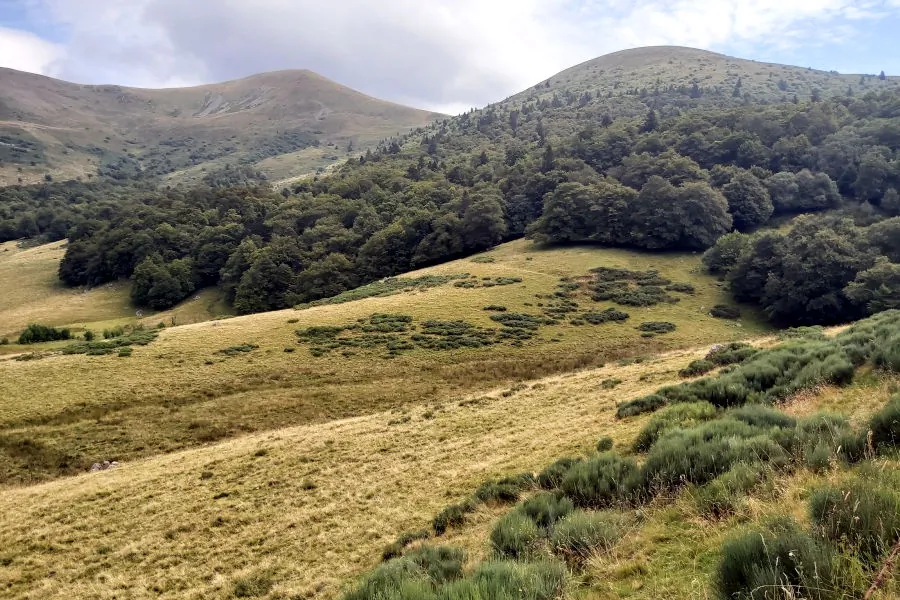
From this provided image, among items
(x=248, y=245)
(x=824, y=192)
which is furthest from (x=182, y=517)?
(x=824, y=192)

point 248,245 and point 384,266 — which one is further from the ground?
point 248,245

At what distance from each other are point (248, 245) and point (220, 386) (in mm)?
62424

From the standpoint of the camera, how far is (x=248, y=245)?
87.5 m

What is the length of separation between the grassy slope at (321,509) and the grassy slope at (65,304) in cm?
5949

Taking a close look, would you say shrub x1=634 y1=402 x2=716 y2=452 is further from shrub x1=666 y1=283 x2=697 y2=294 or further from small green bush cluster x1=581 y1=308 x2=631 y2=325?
shrub x1=666 y1=283 x2=697 y2=294

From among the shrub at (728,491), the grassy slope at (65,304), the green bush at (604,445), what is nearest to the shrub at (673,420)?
the green bush at (604,445)

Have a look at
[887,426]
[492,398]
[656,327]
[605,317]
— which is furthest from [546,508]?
[605,317]

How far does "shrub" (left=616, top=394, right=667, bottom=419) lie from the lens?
52.1 feet

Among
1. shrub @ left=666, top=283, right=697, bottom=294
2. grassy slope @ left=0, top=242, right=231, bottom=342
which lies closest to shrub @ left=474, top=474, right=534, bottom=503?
shrub @ left=666, top=283, right=697, bottom=294

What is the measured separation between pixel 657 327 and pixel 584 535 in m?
46.8

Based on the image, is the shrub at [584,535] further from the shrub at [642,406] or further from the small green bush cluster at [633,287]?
the small green bush cluster at [633,287]

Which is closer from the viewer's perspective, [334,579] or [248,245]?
[334,579]

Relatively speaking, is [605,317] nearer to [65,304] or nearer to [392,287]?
[392,287]

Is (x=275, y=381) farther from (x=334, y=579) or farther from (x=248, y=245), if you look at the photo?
(x=248, y=245)
